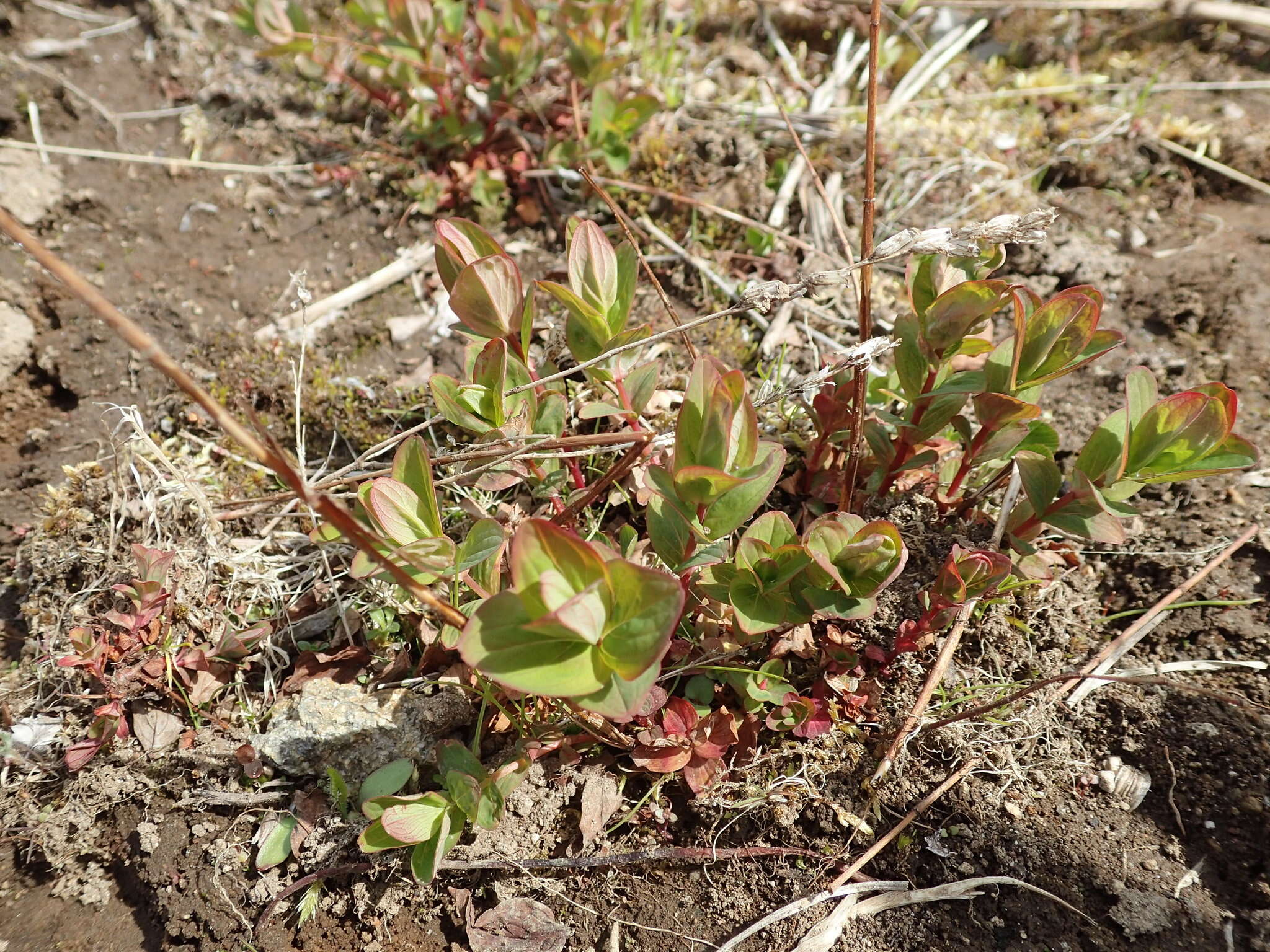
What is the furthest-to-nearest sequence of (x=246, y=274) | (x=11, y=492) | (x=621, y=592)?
(x=246, y=274), (x=11, y=492), (x=621, y=592)

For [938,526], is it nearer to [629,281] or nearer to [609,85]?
[629,281]

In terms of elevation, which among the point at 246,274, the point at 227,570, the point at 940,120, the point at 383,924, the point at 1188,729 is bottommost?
the point at 383,924

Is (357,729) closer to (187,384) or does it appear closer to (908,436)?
(187,384)

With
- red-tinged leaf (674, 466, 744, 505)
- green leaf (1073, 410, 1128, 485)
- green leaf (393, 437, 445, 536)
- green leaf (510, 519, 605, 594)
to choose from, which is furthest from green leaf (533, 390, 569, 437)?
green leaf (1073, 410, 1128, 485)

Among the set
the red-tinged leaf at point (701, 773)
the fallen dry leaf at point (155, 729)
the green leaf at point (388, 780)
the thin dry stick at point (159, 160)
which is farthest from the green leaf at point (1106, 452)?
the thin dry stick at point (159, 160)

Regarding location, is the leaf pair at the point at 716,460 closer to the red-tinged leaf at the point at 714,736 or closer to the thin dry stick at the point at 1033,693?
the red-tinged leaf at the point at 714,736

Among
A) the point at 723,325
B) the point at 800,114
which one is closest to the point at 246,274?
the point at 723,325
